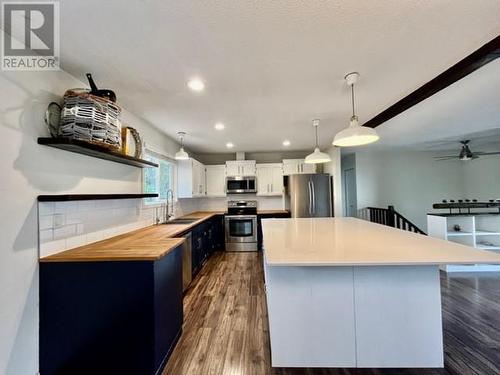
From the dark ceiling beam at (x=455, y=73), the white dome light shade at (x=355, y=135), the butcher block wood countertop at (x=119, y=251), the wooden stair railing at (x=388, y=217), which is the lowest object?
the wooden stair railing at (x=388, y=217)

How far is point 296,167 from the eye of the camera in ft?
18.2

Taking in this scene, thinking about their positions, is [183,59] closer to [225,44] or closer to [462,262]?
[225,44]

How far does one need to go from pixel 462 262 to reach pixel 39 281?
271 cm

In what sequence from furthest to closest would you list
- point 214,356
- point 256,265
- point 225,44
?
point 256,265 < point 214,356 < point 225,44

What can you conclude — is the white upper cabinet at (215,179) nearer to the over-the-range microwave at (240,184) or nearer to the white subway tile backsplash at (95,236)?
the over-the-range microwave at (240,184)

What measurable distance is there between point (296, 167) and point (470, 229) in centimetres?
331

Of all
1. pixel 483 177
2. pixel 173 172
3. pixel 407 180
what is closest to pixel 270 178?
pixel 173 172

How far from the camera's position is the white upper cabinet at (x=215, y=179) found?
5.71 metres

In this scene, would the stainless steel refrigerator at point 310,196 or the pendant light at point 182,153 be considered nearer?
the pendant light at point 182,153

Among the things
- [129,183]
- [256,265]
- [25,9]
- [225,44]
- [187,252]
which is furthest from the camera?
[256,265]

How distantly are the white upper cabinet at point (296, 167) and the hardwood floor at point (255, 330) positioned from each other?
110 inches

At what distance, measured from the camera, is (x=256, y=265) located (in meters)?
4.19

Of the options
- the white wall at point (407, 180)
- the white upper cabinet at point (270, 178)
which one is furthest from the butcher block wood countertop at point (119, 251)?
the white wall at point (407, 180)

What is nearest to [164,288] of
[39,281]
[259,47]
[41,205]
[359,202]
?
[39,281]
